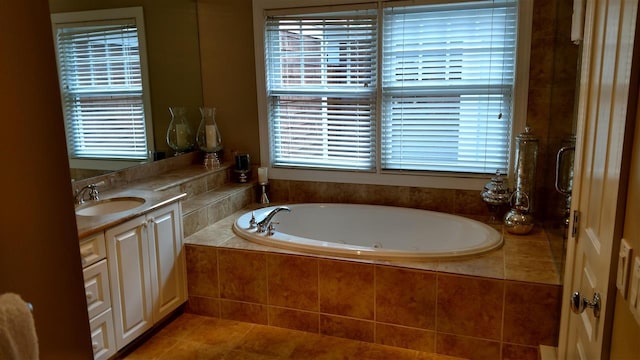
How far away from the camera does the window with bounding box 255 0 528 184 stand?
336 centimetres

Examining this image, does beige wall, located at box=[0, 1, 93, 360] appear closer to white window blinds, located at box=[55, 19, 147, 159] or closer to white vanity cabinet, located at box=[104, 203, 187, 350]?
white vanity cabinet, located at box=[104, 203, 187, 350]

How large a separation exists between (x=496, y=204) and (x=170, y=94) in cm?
257

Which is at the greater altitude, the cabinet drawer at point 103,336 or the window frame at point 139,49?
the window frame at point 139,49

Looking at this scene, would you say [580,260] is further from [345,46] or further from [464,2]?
[345,46]

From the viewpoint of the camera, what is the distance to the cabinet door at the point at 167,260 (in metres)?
2.76

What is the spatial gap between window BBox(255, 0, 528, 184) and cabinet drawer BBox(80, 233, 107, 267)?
1905mm

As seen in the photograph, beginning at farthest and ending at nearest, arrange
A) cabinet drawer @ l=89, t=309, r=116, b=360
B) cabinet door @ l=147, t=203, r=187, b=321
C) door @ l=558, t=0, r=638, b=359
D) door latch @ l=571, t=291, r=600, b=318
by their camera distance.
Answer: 1. cabinet door @ l=147, t=203, r=187, b=321
2. cabinet drawer @ l=89, t=309, r=116, b=360
3. door latch @ l=571, t=291, r=600, b=318
4. door @ l=558, t=0, r=638, b=359

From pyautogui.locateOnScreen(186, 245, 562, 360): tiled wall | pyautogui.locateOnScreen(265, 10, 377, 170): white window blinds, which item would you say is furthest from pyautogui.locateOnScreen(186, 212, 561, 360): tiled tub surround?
pyautogui.locateOnScreen(265, 10, 377, 170): white window blinds

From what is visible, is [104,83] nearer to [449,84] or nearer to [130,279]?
[130,279]

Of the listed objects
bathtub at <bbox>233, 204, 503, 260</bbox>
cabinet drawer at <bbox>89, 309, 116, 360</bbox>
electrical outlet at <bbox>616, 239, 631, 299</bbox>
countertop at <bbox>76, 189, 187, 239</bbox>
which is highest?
electrical outlet at <bbox>616, 239, 631, 299</bbox>

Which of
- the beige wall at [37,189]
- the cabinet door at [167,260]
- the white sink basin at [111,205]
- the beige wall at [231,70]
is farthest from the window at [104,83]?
the beige wall at [37,189]

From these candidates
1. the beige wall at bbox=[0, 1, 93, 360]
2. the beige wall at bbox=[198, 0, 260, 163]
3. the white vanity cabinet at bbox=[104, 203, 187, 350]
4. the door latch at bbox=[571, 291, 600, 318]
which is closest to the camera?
the beige wall at bbox=[0, 1, 93, 360]

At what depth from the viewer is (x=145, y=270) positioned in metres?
2.68

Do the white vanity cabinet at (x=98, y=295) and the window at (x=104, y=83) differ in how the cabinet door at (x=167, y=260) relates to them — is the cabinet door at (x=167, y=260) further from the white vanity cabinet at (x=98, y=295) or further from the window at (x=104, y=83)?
the window at (x=104, y=83)
